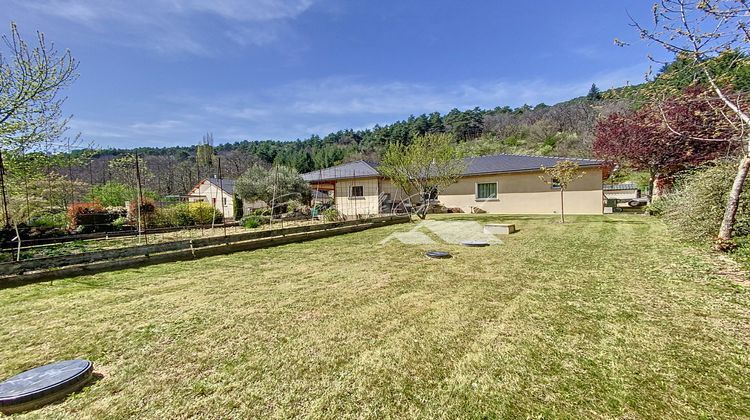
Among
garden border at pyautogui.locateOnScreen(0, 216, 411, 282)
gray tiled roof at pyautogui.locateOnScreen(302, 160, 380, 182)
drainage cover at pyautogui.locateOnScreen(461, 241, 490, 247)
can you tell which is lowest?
drainage cover at pyautogui.locateOnScreen(461, 241, 490, 247)

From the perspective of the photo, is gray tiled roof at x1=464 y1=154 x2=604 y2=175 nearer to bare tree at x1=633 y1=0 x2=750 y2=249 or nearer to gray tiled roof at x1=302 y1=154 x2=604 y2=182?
gray tiled roof at x1=302 y1=154 x2=604 y2=182

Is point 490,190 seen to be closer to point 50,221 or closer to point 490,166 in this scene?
point 490,166

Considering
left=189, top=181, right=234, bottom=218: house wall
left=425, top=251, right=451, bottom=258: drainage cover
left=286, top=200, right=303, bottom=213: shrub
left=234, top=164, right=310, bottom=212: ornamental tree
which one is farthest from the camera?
left=189, top=181, right=234, bottom=218: house wall

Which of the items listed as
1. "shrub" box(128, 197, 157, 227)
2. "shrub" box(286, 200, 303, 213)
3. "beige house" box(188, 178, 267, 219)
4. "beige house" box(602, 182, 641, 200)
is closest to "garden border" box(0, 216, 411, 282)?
"shrub" box(128, 197, 157, 227)

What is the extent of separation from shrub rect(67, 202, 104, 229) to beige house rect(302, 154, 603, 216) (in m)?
11.6

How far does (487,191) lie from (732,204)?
13.2m

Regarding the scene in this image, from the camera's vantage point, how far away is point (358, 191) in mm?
21250

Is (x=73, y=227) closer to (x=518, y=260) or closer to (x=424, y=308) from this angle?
(x=424, y=308)

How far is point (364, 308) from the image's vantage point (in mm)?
3822

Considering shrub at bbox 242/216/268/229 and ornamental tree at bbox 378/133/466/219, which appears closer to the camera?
ornamental tree at bbox 378/133/466/219

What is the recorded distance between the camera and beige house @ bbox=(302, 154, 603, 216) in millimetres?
16141

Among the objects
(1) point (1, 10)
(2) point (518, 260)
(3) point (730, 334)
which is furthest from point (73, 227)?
(3) point (730, 334)

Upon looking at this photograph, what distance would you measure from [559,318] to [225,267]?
6.06 meters

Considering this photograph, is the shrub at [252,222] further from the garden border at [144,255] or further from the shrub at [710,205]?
the shrub at [710,205]
